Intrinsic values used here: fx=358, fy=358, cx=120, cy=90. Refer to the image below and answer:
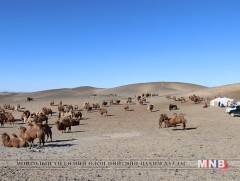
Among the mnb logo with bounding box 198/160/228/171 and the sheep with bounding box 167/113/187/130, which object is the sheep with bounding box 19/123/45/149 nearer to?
the mnb logo with bounding box 198/160/228/171

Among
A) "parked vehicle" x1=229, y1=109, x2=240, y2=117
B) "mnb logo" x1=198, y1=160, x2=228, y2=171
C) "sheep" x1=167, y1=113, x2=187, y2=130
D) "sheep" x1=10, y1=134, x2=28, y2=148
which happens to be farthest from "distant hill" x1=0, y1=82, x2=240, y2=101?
"mnb logo" x1=198, y1=160, x2=228, y2=171

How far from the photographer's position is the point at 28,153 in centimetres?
1764

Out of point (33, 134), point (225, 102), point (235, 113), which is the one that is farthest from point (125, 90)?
point (33, 134)

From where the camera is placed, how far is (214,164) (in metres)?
15.4

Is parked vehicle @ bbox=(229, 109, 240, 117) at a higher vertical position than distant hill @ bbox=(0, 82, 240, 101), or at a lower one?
lower

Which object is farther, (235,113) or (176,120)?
(235,113)

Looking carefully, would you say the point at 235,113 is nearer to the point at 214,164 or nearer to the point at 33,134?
the point at 214,164

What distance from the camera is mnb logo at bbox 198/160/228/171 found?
14940mm

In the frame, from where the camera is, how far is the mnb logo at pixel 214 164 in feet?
49.0

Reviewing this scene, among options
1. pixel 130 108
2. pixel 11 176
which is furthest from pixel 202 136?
pixel 130 108

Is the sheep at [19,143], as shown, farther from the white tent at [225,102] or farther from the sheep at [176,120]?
the white tent at [225,102]

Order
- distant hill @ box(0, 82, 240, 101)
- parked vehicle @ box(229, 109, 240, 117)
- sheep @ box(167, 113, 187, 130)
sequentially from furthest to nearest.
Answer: distant hill @ box(0, 82, 240, 101), parked vehicle @ box(229, 109, 240, 117), sheep @ box(167, 113, 187, 130)

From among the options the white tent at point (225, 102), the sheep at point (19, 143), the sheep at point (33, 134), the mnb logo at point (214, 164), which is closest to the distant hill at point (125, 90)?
the white tent at point (225, 102)

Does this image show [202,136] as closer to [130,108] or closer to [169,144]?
[169,144]
